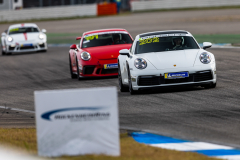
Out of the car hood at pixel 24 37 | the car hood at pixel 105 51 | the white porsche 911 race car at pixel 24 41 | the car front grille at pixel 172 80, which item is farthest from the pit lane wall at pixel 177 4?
the car front grille at pixel 172 80

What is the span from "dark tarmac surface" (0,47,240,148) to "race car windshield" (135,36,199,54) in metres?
0.84

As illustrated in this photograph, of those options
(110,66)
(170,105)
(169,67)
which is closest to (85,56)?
(110,66)

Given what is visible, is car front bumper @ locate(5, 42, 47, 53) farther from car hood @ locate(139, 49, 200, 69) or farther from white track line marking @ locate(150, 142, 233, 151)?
white track line marking @ locate(150, 142, 233, 151)

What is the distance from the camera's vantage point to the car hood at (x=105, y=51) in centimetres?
1396

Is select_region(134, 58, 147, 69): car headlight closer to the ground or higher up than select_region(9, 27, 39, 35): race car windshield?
higher up

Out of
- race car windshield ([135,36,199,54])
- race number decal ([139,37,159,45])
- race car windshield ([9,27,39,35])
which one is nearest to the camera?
race car windshield ([135,36,199,54])

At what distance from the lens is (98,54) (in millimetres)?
14047

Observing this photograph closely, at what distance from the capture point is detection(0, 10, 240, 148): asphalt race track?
7.20 m

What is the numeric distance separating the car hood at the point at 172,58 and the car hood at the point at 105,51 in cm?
311

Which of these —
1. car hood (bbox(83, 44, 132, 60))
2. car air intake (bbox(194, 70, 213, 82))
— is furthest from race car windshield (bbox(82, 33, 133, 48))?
car air intake (bbox(194, 70, 213, 82))

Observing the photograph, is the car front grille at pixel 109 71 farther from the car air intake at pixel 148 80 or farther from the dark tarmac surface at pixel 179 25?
the dark tarmac surface at pixel 179 25

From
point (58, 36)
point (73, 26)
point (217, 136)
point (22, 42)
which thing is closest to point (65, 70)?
point (22, 42)

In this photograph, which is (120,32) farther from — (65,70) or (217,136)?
(217,136)

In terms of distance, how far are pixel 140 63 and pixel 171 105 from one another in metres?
1.61
